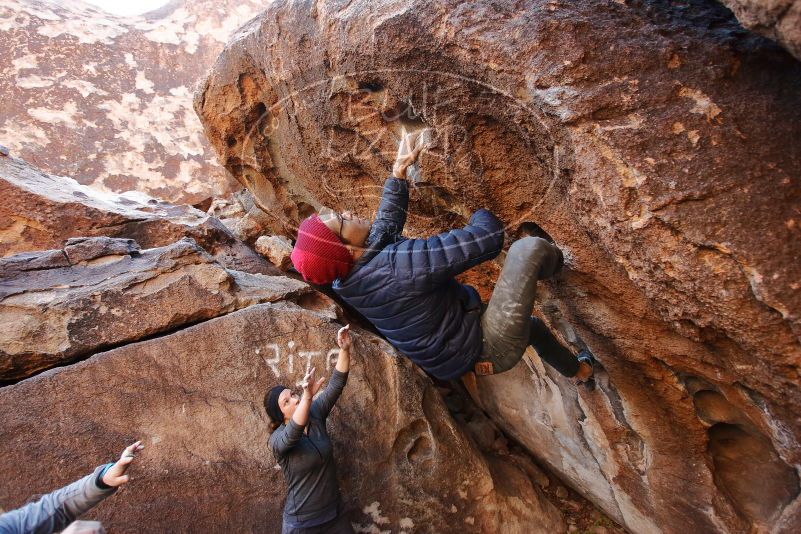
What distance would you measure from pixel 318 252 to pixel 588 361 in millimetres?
1637

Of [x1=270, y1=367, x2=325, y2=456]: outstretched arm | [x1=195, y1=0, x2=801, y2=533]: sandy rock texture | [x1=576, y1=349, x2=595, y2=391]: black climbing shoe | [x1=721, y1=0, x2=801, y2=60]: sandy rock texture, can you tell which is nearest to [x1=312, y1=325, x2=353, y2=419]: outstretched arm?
[x1=270, y1=367, x2=325, y2=456]: outstretched arm

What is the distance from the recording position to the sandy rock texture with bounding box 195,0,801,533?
153 cm

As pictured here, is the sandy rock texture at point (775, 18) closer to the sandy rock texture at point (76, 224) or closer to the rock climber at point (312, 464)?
the rock climber at point (312, 464)

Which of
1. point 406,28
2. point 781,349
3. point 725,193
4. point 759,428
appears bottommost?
point 759,428

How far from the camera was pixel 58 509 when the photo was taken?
6.06 feet

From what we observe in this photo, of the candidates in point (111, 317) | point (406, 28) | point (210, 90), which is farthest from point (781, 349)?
point (210, 90)

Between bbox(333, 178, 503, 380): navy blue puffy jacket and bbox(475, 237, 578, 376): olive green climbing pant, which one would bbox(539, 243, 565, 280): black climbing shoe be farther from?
bbox(333, 178, 503, 380): navy blue puffy jacket

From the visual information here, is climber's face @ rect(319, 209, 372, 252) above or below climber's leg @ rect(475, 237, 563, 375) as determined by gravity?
above

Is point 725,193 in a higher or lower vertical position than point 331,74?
lower

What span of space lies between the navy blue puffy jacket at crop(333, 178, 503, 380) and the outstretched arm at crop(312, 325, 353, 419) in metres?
0.17

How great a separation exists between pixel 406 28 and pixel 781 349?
1.88 m

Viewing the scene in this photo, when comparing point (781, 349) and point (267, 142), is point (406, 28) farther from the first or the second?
point (267, 142)

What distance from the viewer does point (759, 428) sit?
1989mm

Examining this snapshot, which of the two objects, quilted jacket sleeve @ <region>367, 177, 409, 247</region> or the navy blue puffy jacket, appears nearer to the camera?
the navy blue puffy jacket
